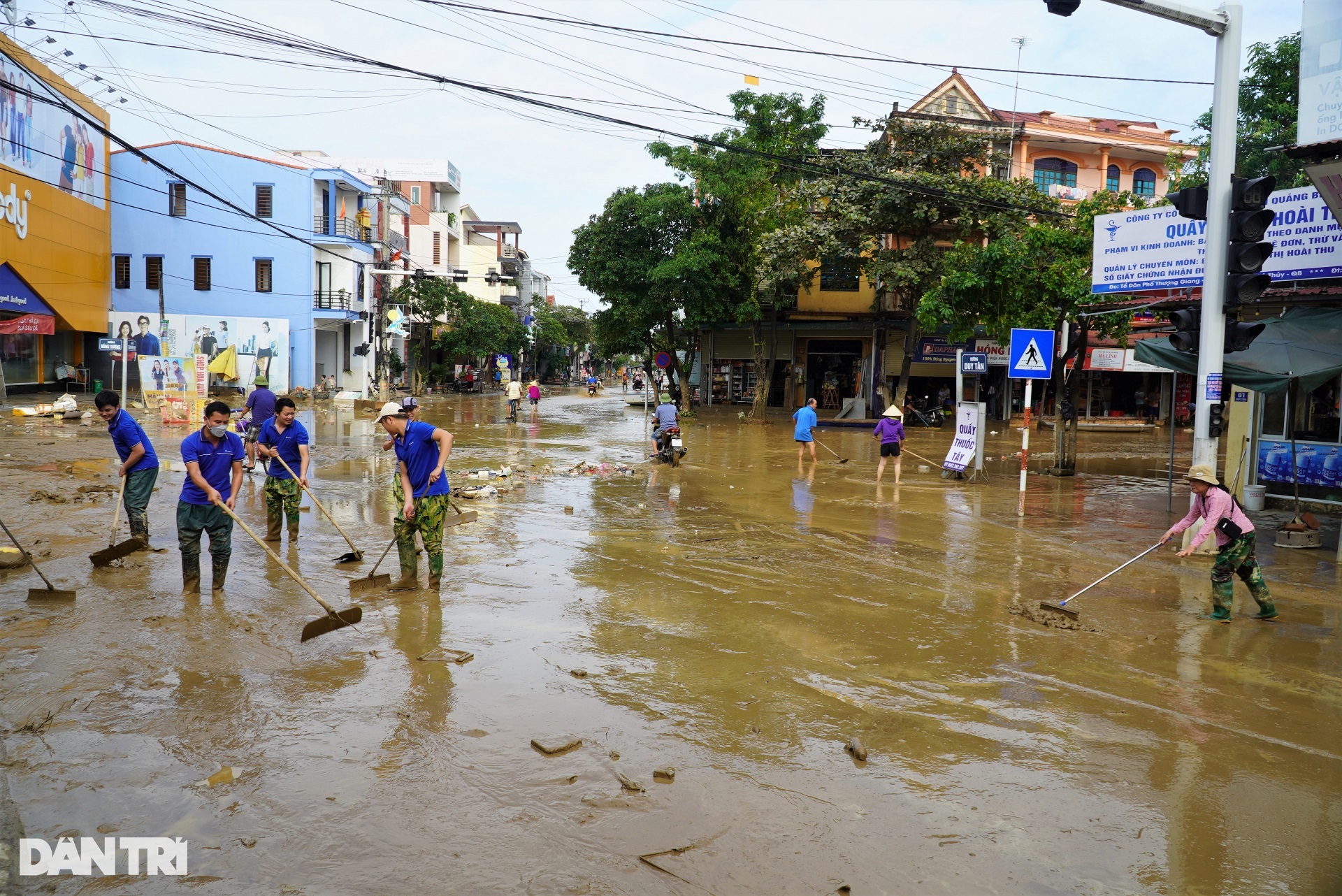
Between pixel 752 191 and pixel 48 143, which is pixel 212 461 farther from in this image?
pixel 48 143

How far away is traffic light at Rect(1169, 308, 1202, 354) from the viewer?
10320 millimetres

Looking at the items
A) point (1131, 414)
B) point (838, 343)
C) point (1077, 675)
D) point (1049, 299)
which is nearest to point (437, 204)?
point (838, 343)

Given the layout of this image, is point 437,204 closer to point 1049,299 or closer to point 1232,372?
point 1049,299

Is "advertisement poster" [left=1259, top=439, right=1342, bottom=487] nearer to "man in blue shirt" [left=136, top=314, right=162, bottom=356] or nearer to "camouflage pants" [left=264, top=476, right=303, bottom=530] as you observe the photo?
"camouflage pants" [left=264, top=476, right=303, bottom=530]

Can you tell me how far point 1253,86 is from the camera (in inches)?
1153

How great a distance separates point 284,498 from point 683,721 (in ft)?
21.7

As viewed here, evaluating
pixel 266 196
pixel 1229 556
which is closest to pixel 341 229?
pixel 266 196

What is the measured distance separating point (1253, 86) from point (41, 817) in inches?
1395

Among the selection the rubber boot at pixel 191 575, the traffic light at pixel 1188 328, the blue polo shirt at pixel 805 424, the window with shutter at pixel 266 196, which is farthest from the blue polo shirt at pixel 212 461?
the window with shutter at pixel 266 196

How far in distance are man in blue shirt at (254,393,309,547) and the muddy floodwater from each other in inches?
15.8

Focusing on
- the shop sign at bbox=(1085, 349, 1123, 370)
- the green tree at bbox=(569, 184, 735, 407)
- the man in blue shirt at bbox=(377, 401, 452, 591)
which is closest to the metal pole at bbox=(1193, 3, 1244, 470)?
the man in blue shirt at bbox=(377, 401, 452, 591)

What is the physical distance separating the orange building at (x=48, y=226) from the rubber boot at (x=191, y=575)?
968 inches

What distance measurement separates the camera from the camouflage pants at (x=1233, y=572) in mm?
7977

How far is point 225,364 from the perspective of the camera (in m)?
36.9
